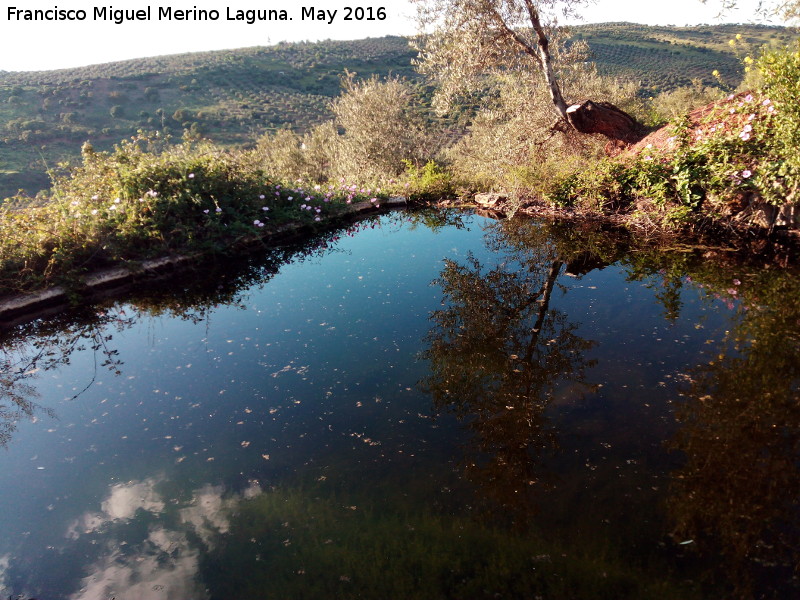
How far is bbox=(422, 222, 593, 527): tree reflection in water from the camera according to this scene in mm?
3010

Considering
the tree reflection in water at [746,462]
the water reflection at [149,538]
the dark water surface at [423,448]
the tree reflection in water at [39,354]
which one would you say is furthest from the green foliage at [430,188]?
the water reflection at [149,538]

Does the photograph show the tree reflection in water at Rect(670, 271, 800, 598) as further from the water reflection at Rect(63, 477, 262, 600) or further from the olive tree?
the olive tree

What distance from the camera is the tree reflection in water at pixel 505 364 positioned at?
9.87 feet

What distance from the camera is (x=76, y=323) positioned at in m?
5.68

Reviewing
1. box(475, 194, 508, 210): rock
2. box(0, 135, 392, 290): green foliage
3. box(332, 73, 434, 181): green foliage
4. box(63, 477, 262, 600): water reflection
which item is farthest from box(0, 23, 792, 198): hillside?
box(63, 477, 262, 600): water reflection

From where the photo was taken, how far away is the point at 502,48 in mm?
10062

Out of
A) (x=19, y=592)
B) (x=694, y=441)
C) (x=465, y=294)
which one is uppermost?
(x=465, y=294)

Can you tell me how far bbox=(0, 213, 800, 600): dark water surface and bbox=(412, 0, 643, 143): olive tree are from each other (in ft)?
17.9

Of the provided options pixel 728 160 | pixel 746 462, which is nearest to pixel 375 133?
pixel 728 160

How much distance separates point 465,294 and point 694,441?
3.28 m

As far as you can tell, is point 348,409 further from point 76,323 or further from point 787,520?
point 76,323

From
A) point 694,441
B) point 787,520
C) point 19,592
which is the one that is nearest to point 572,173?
point 694,441

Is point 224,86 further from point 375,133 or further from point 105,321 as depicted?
point 105,321

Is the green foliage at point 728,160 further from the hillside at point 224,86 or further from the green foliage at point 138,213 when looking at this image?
the hillside at point 224,86
